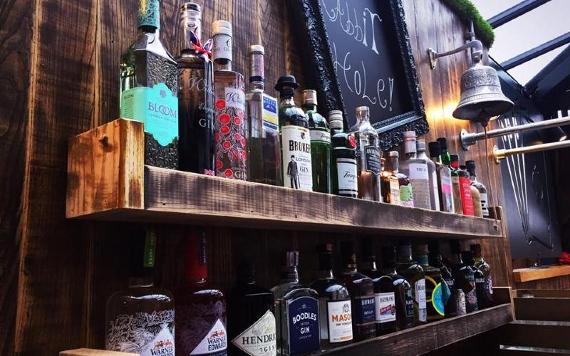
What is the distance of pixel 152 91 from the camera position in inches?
28.2

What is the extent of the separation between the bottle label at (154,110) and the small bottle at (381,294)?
2.18ft

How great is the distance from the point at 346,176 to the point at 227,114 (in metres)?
0.33

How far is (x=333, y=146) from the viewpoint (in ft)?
3.70

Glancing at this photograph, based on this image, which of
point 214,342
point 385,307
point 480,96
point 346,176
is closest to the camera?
point 214,342

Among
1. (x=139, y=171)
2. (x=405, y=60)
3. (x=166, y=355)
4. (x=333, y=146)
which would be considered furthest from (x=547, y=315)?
(x=139, y=171)

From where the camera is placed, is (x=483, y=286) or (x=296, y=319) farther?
(x=483, y=286)

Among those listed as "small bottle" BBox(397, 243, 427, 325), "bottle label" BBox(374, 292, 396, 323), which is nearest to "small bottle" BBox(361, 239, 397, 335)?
"bottle label" BBox(374, 292, 396, 323)

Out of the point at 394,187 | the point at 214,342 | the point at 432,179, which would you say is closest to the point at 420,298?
the point at 394,187

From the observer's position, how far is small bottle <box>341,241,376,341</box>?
111 centimetres

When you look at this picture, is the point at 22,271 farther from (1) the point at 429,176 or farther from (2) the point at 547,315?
(2) the point at 547,315

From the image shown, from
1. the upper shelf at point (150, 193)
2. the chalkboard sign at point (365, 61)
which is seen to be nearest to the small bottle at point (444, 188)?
the chalkboard sign at point (365, 61)

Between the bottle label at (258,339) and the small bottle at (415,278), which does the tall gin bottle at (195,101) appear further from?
the small bottle at (415,278)

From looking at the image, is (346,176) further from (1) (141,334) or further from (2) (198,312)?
(1) (141,334)

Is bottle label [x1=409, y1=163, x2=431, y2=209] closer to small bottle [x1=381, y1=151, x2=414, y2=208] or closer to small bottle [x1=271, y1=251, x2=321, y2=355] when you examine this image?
small bottle [x1=381, y1=151, x2=414, y2=208]
